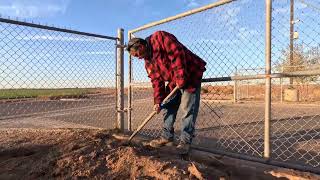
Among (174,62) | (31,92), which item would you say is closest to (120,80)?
(174,62)

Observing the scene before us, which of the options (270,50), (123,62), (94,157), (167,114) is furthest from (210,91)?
(94,157)

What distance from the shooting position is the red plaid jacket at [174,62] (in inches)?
172

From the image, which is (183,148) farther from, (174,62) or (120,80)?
(120,80)

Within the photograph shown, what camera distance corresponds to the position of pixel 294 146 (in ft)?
21.6

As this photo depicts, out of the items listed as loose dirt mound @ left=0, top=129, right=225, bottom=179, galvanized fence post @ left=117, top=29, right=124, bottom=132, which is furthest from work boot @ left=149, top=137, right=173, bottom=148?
galvanized fence post @ left=117, top=29, right=124, bottom=132

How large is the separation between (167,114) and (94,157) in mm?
1599

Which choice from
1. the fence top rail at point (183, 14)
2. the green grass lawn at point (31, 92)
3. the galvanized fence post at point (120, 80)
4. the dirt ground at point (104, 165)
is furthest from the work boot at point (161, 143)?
the green grass lawn at point (31, 92)

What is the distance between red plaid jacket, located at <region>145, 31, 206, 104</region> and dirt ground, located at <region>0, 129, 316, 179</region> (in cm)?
89

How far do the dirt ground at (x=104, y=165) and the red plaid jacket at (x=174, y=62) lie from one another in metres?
0.89

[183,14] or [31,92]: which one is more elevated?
[183,14]

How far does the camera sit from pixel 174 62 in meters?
4.40

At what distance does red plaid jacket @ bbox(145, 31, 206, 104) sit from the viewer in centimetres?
436

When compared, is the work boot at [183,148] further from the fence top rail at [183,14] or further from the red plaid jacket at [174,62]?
the fence top rail at [183,14]

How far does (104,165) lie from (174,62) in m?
1.46
